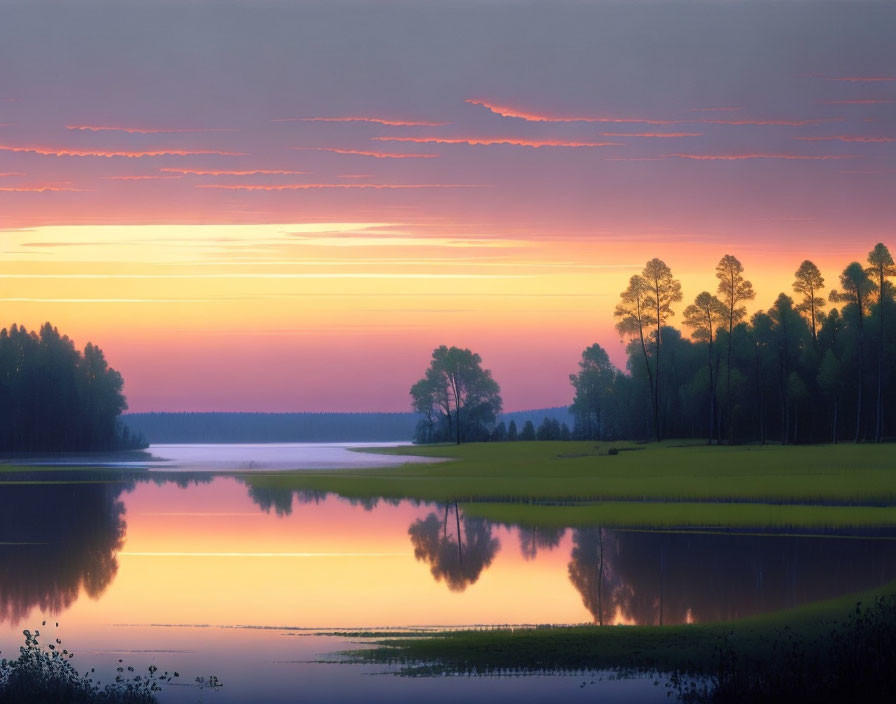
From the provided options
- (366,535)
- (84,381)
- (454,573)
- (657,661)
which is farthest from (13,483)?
(84,381)

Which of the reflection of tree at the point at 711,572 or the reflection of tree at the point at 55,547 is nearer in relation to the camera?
the reflection of tree at the point at 711,572

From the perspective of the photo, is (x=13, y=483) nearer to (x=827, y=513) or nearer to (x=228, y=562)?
(x=228, y=562)

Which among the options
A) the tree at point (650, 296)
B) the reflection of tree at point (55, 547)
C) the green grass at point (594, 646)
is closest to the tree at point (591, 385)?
the tree at point (650, 296)

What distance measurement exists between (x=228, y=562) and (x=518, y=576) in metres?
10.9

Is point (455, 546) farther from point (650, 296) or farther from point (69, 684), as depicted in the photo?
point (650, 296)

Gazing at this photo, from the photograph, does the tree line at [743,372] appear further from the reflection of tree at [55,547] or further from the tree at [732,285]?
the reflection of tree at [55,547]

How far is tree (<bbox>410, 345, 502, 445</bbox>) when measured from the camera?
155 m

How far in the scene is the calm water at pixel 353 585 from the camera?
2073cm

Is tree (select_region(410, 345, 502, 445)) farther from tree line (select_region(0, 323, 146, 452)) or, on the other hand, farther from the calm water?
the calm water

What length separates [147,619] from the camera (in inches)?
1066

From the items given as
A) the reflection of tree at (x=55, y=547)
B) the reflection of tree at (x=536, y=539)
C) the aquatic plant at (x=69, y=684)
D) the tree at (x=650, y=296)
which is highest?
the tree at (x=650, y=296)

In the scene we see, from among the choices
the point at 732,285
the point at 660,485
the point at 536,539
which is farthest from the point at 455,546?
the point at 732,285

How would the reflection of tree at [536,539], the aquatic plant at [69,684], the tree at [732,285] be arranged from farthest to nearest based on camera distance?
1. the tree at [732,285]
2. the reflection of tree at [536,539]
3. the aquatic plant at [69,684]

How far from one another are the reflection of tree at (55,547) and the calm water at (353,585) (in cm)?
15
